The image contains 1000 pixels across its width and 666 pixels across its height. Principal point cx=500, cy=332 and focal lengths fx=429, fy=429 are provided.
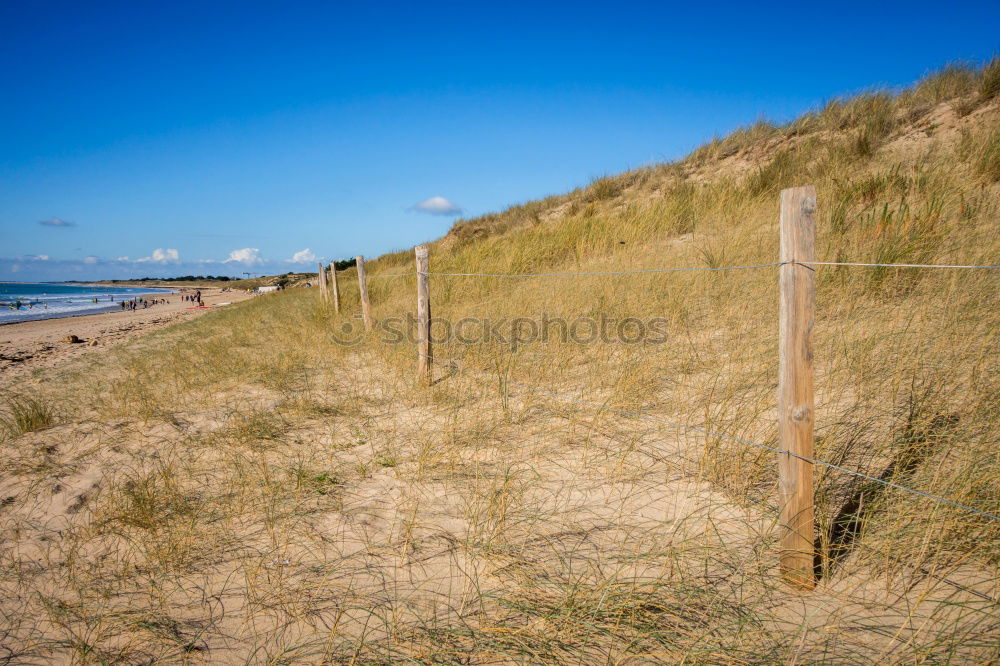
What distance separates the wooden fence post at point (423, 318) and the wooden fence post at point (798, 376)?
343 cm

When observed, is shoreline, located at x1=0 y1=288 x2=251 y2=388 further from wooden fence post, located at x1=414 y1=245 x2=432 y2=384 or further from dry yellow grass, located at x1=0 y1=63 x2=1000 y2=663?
wooden fence post, located at x1=414 y1=245 x2=432 y2=384

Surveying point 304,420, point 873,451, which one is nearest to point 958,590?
point 873,451

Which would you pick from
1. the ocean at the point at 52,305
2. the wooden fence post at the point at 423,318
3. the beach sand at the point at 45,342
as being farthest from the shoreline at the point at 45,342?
the wooden fence post at the point at 423,318

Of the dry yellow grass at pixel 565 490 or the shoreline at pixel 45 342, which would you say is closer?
the dry yellow grass at pixel 565 490

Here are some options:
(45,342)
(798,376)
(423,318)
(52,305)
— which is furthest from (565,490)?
(52,305)

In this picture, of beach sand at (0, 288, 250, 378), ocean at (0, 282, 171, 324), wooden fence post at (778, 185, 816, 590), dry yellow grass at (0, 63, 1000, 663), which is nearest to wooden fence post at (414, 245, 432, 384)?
dry yellow grass at (0, 63, 1000, 663)

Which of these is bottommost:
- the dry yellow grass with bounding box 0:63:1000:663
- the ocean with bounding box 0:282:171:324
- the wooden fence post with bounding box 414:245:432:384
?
the dry yellow grass with bounding box 0:63:1000:663

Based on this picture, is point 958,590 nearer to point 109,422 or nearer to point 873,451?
point 873,451

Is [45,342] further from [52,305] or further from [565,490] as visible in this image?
[52,305]

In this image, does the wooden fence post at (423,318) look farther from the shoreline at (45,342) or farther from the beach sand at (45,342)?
the beach sand at (45,342)

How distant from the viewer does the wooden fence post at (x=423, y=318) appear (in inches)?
184

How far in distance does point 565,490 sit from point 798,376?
138 centimetres

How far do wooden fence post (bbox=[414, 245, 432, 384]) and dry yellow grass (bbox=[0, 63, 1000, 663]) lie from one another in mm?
342

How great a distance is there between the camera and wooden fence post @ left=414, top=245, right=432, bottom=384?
4668mm
